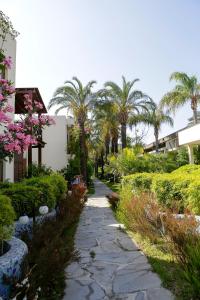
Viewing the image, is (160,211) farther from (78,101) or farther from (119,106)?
(119,106)

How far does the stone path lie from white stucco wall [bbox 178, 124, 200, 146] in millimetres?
9954

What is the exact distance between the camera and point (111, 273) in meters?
5.46

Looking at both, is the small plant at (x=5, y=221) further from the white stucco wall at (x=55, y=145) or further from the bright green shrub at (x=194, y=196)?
Answer: the white stucco wall at (x=55, y=145)

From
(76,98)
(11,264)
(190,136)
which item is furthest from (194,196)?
(76,98)

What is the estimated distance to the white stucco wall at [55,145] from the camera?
30141 millimetres

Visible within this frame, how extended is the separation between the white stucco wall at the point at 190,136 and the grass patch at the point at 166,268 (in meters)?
10.6

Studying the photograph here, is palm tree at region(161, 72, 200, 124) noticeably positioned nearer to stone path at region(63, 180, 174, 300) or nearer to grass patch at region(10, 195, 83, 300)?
stone path at region(63, 180, 174, 300)

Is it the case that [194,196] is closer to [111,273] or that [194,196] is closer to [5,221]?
[111,273]

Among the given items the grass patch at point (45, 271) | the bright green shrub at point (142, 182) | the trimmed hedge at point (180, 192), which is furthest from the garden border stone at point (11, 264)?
the bright green shrub at point (142, 182)

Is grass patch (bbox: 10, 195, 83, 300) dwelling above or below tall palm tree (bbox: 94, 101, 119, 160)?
below

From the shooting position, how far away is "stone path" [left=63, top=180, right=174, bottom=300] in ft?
14.8

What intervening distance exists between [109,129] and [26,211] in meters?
24.9

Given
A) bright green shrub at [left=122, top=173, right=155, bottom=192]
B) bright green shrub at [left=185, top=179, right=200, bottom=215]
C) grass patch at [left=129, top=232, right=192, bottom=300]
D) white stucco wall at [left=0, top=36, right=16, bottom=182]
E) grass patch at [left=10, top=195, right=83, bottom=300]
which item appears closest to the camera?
grass patch at [left=10, top=195, right=83, bottom=300]

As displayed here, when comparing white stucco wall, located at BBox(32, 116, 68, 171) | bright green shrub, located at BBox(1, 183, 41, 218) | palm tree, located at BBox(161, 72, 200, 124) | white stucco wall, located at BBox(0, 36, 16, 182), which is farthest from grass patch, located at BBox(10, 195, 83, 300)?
palm tree, located at BBox(161, 72, 200, 124)
